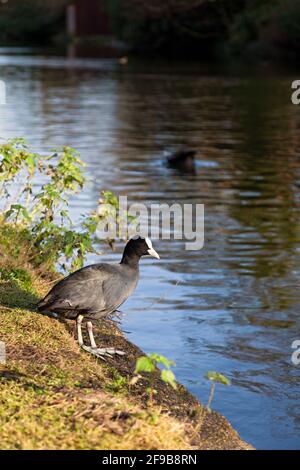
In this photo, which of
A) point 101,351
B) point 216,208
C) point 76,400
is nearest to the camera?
point 76,400

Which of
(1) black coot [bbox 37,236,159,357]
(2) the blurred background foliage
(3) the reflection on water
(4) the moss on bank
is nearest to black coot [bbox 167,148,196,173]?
(3) the reflection on water

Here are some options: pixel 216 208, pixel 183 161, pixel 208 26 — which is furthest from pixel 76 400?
pixel 208 26

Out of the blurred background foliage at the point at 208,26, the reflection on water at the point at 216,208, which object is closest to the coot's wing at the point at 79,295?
the reflection on water at the point at 216,208

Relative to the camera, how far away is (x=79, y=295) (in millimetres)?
7680

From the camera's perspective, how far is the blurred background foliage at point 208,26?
6347 cm

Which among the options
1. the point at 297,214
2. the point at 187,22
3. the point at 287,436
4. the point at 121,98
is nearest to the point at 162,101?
the point at 121,98

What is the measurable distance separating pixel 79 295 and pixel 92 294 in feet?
0.33

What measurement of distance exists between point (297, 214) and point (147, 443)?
11.0 meters

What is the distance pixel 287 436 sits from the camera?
744cm

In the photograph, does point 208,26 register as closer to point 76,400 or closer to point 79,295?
point 79,295

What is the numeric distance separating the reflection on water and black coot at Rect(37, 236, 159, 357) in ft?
3.63

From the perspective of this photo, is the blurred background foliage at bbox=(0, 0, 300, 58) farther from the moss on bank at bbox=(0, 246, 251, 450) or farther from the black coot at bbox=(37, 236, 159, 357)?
the moss on bank at bbox=(0, 246, 251, 450)
